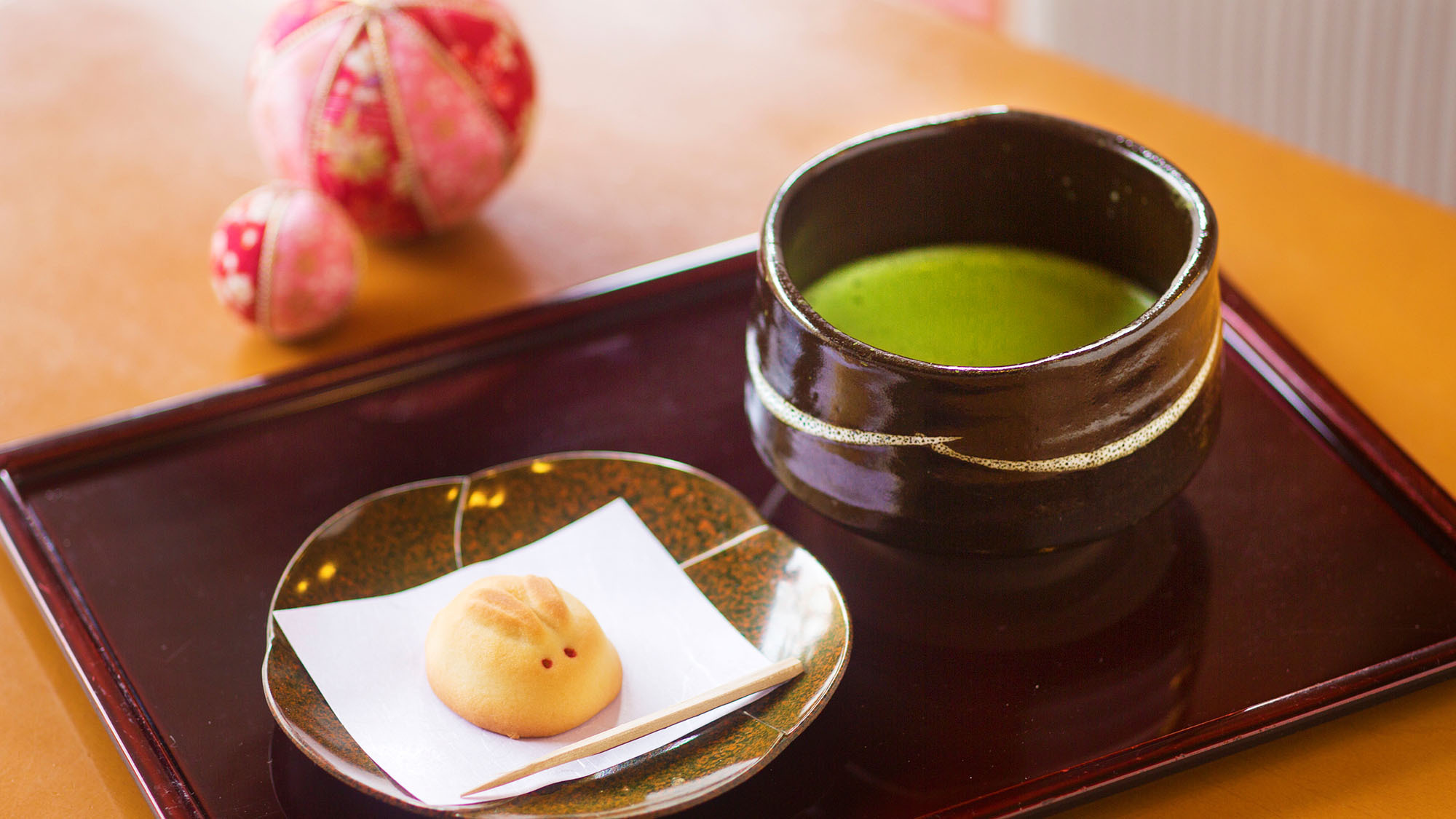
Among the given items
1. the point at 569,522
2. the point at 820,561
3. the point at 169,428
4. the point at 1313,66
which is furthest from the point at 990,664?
the point at 1313,66

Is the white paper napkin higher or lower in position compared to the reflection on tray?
higher

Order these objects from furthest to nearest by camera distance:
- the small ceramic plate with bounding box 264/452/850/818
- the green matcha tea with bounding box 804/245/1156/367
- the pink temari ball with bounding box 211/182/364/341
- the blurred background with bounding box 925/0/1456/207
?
the blurred background with bounding box 925/0/1456/207 < the pink temari ball with bounding box 211/182/364/341 < the green matcha tea with bounding box 804/245/1156/367 < the small ceramic plate with bounding box 264/452/850/818

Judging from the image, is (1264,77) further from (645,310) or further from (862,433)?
(862,433)

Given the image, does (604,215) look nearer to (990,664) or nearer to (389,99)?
(389,99)

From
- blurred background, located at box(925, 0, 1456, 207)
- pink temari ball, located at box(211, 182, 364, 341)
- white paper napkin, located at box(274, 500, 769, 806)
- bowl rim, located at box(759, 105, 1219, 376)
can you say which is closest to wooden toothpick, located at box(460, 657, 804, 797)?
white paper napkin, located at box(274, 500, 769, 806)

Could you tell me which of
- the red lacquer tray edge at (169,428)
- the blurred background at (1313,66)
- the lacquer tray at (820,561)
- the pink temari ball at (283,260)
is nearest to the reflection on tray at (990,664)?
the lacquer tray at (820,561)

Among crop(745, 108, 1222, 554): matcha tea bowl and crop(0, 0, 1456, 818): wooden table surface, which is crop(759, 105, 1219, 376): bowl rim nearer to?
crop(745, 108, 1222, 554): matcha tea bowl

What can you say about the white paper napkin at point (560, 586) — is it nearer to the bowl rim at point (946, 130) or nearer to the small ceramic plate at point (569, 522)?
the small ceramic plate at point (569, 522)
